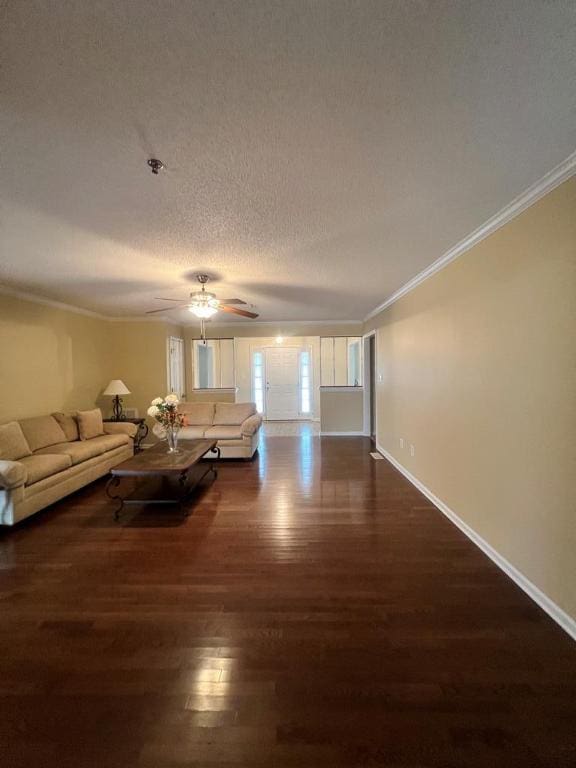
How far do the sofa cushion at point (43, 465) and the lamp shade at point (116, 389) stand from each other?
2.09 meters

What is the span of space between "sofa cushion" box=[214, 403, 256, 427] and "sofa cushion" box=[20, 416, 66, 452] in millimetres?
2188

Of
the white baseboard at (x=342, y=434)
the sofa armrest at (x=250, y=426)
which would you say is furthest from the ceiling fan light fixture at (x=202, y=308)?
the white baseboard at (x=342, y=434)

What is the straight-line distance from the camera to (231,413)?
5.56m

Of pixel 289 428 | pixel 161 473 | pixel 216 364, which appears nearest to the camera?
pixel 161 473

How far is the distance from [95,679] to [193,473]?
2.88 meters

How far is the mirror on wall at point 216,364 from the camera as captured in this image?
26.2 feet

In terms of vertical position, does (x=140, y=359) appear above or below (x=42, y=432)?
above

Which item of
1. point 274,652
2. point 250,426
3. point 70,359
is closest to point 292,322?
point 250,426

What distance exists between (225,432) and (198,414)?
0.81 m

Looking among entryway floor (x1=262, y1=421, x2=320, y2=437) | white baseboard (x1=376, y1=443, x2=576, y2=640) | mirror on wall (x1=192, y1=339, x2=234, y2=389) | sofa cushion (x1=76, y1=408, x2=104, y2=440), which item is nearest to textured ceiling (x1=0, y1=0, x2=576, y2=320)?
white baseboard (x1=376, y1=443, x2=576, y2=640)

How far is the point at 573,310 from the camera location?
5.34 ft

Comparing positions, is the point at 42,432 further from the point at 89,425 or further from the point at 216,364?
the point at 216,364

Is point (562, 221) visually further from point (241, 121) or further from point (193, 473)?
point (193, 473)

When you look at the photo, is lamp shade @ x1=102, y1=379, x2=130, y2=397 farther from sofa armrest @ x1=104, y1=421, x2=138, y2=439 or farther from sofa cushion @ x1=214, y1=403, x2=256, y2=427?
sofa cushion @ x1=214, y1=403, x2=256, y2=427
